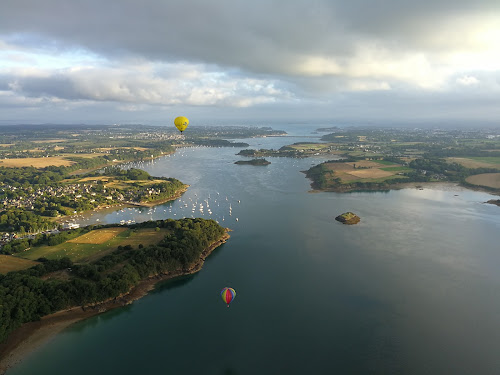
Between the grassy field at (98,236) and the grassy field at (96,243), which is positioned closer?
the grassy field at (96,243)

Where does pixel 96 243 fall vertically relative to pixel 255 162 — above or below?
below

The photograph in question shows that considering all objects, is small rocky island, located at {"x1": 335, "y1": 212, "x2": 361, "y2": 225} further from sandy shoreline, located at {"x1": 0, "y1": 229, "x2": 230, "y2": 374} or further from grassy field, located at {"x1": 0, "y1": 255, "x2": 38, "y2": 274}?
grassy field, located at {"x1": 0, "y1": 255, "x2": 38, "y2": 274}

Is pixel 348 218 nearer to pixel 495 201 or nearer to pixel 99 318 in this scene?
pixel 495 201

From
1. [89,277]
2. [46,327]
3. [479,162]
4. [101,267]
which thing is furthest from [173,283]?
[479,162]

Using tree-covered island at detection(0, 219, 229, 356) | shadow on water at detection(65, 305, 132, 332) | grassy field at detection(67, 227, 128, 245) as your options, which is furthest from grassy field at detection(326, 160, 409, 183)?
shadow on water at detection(65, 305, 132, 332)

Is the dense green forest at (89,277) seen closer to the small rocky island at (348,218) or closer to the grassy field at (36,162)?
the small rocky island at (348,218)

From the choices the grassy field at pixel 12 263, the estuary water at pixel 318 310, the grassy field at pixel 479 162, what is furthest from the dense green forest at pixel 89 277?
the grassy field at pixel 479 162
